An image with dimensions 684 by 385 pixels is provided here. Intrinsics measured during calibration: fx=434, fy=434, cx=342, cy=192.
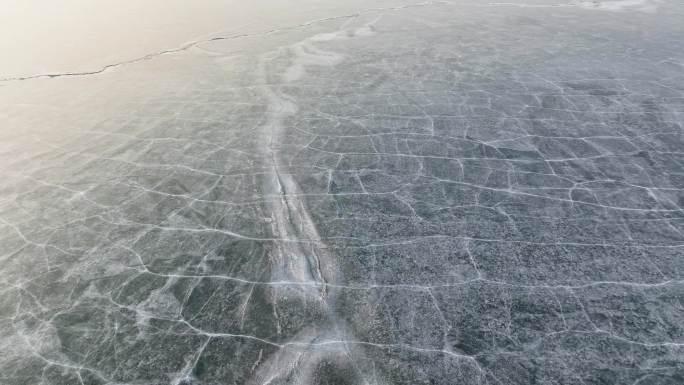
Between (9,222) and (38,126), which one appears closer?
(9,222)

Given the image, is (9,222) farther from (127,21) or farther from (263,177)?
(127,21)

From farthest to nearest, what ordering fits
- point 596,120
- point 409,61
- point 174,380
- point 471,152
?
point 409,61 → point 596,120 → point 471,152 → point 174,380

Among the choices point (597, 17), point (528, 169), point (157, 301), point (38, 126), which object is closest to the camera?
point (157, 301)

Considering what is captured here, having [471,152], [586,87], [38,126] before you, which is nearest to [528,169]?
[471,152]

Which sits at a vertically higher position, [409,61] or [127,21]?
[127,21]

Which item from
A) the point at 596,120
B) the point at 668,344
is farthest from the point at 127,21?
the point at 668,344

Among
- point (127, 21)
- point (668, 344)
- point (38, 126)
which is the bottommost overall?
point (668, 344)
